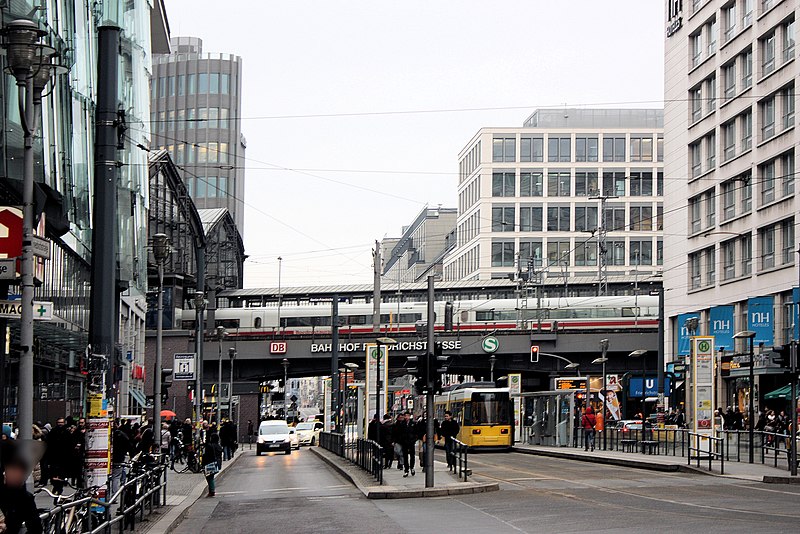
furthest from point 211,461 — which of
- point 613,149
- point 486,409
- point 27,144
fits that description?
point 613,149

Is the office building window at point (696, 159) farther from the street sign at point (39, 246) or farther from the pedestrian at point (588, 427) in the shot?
the street sign at point (39, 246)

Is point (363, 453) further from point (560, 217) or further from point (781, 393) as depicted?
point (560, 217)

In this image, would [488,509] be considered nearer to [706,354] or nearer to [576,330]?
[706,354]

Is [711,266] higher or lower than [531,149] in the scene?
lower

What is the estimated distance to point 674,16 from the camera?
72.3m

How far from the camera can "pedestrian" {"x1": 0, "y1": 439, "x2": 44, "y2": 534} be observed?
928 cm

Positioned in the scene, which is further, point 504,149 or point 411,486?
point 504,149

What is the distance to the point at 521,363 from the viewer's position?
8375 centimetres

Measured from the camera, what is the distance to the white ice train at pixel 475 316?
81.2 metres

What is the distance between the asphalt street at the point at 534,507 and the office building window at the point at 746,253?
28.8 meters

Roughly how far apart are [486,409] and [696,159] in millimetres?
21886

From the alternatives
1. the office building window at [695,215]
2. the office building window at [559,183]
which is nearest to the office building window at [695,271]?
the office building window at [695,215]

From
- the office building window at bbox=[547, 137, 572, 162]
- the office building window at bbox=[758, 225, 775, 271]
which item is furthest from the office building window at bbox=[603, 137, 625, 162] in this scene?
the office building window at bbox=[758, 225, 775, 271]

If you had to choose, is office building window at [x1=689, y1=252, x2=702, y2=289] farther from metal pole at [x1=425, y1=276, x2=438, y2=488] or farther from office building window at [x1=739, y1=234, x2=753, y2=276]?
metal pole at [x1=425, y1=276, x2=438, y2=488]
